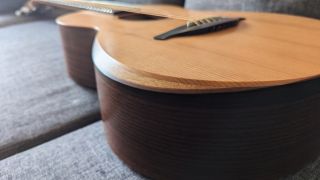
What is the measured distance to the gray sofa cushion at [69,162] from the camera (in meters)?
0.75

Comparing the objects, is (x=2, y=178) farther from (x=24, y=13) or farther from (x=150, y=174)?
(x=24, y=13)

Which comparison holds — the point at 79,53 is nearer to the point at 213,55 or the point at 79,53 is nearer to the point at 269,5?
the point at 213,55

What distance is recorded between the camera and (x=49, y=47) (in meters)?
1.56

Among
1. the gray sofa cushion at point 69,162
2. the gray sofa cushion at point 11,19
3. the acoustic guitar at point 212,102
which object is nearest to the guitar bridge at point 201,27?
the acoustic guitar at point 212,102

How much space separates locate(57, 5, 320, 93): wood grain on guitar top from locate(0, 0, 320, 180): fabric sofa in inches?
10.4

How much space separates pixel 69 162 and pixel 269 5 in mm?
883

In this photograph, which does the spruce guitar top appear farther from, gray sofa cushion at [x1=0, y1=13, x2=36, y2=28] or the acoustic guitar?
gray sofa cushion at [x1=0, y1=13, x2=36, y2=28]

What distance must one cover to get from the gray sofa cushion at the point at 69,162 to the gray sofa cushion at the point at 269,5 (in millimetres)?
745

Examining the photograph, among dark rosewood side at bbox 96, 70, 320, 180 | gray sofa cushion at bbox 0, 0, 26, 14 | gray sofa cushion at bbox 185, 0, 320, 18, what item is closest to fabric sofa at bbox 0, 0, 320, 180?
gray sofa cushion at bbox 185, 0, 320, 18

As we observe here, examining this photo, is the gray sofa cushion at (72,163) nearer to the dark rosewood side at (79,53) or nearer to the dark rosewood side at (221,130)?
the dark rosewood side at (221,130)

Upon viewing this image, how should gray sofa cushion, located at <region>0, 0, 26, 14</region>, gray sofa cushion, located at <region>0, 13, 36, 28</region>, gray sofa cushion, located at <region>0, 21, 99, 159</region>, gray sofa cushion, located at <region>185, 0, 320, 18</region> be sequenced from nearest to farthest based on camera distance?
1. gray sofa cushion, located at <region>0, 21, 99, 159</region>
2. gray sofa cushion, located at <region>185, 0, 320, 18</region>
3. gray sofa cushion, located at <region>0, 13, 36, 28</region>
4. gray sofa cushion, located at <region>0, 0, 26, 14</region>

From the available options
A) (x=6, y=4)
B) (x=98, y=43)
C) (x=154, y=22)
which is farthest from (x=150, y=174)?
(x=6, y=4)

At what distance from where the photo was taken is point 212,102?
22.1 inches

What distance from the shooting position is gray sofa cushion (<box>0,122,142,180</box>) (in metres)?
0.75
